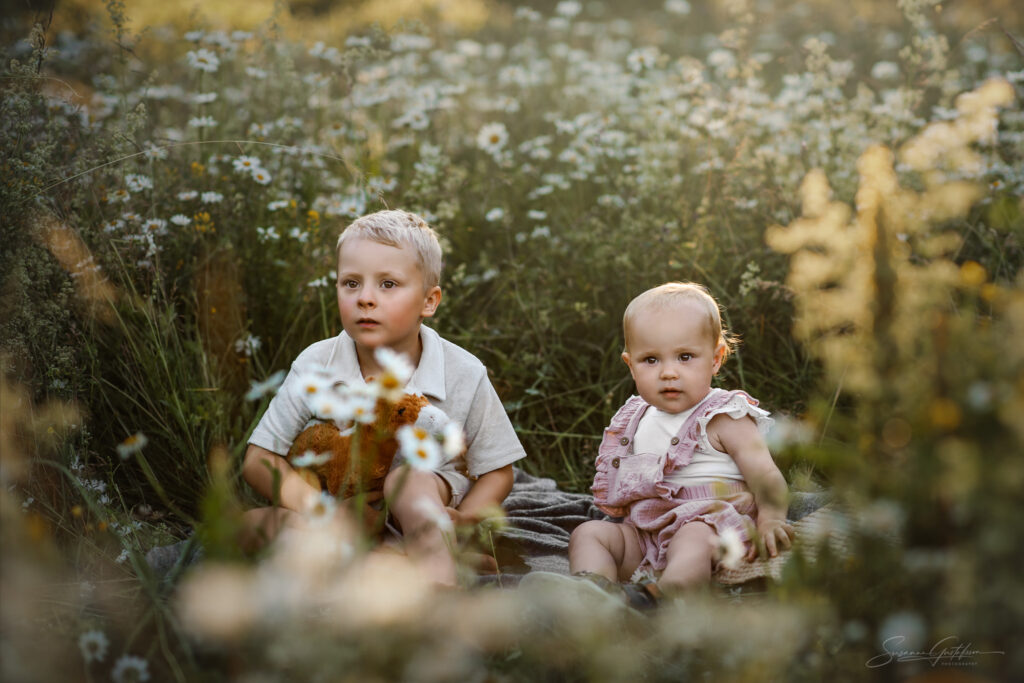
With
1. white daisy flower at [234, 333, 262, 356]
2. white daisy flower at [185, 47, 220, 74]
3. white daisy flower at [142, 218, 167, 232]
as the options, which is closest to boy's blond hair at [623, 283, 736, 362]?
white daisy flower at [234, 333, 262, 356]

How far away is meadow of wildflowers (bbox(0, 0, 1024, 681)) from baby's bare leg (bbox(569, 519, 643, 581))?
45 centimetres

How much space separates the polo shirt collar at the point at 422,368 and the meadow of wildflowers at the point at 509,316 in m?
0.40

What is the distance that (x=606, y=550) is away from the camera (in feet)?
7.22

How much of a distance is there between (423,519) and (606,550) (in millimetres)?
474

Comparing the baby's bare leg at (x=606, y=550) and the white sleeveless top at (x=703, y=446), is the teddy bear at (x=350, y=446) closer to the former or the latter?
the baby's bare leg at (x=606, y=550)

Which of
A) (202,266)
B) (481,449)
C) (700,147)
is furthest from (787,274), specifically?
(202,266)

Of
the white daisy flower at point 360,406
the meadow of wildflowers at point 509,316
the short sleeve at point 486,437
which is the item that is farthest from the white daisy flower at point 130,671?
the short sleeve at point 486,437

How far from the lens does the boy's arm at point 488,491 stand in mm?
2391

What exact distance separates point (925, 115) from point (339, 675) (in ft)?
14.8

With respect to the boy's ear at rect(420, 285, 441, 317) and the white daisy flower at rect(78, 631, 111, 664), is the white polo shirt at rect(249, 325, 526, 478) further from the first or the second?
the white daisy flower at rect(78, 631, 111, 664)

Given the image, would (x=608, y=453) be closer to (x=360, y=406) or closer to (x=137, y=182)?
(x=360, y=406)

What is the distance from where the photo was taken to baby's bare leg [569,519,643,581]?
2.14 metres

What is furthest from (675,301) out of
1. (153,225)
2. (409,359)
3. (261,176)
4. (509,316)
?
(261,176)

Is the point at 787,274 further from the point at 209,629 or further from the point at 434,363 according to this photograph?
the point at 209,629
